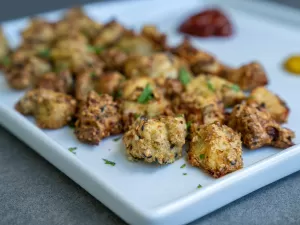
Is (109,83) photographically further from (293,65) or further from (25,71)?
(293,65)

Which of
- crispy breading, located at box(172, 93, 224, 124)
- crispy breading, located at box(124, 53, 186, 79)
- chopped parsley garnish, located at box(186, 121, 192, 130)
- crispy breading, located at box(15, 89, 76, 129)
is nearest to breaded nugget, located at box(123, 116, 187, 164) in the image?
chopped parsley garnish, located at box(186, 121, 192, 130)

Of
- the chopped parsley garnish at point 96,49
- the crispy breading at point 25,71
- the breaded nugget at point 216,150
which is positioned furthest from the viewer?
the chopped parsley garnish at point 96,49

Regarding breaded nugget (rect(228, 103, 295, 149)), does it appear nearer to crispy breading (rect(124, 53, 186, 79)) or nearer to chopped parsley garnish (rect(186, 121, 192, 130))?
chopped parsley garnish (rect(186, 121, 192, 130))

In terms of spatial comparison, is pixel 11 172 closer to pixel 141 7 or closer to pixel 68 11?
pixel 68 11

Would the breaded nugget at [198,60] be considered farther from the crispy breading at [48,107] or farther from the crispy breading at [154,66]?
the crispy breading at [48,107]

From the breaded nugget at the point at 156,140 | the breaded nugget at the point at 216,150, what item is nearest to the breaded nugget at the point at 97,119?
the breaded nugget at the point at 156,140
